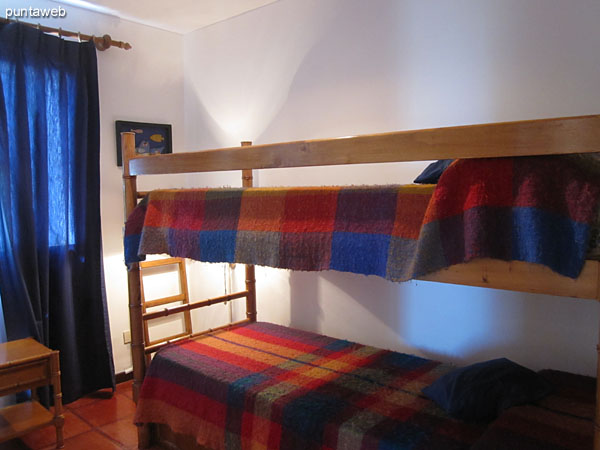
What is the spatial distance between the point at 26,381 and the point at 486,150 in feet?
7.55

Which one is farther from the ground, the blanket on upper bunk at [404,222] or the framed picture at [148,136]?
the framed picture at [148,136]

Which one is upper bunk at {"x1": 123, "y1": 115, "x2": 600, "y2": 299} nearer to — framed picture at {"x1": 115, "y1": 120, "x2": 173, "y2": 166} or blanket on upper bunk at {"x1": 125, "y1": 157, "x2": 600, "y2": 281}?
blanket on upper bunk at {"x1": 125, "y1": 157, "x2": 600, "y2": 281}

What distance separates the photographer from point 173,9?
2982mm

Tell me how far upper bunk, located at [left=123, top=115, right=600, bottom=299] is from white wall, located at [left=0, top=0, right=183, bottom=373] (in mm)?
1854

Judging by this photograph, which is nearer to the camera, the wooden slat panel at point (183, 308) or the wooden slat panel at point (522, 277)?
the wooden slat panel at point (522, 277)

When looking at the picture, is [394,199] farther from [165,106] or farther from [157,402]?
[165,106]

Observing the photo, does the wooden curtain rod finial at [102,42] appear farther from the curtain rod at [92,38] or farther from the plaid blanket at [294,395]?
the plaid blanket at [294,395]

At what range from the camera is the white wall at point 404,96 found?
195 centimetres

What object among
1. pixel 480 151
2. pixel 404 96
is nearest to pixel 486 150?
pixel 480 151

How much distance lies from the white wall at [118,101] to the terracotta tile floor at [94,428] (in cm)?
29

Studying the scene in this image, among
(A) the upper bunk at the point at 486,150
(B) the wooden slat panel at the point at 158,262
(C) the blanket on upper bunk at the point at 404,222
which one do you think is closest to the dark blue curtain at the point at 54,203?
(B) the wooden slat panel at the point at 158,262

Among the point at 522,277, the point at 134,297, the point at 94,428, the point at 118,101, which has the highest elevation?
the point at 118,101

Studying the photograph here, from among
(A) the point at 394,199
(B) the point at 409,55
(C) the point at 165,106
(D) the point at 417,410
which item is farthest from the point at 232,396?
(C) the point at 165,106

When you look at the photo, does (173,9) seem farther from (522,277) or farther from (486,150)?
(522,277)
